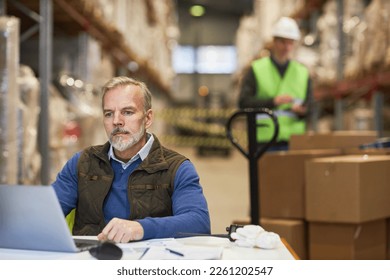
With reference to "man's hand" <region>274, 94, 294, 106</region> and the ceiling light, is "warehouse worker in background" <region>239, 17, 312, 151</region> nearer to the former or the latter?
"man's hand" <region>274, 94, 294, 106</region>

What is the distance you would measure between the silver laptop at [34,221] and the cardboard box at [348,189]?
183 centimetres

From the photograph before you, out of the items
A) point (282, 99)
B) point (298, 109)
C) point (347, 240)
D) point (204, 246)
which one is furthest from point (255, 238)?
point (298, 109)

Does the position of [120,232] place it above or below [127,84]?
below

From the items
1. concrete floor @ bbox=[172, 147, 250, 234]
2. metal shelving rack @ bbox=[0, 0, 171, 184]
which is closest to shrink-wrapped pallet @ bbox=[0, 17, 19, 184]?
metal shelving rack @ bbox=[0, 0, 171, 184]

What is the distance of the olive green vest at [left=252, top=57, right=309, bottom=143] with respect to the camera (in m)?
4.36

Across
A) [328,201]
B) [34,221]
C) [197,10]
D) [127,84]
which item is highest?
[197,10]

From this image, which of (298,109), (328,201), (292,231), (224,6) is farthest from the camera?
(224,6)

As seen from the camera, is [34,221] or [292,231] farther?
[292,231]

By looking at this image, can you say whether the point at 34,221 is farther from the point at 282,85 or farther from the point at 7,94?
the point at 282,85

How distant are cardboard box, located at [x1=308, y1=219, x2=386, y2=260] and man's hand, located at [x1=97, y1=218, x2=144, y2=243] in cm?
181

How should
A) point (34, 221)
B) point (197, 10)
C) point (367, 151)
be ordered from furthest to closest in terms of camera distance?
point (197, 10), point (367, 151), point (34, 221)

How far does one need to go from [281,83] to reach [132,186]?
2510mm

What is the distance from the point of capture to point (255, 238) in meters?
1.75
